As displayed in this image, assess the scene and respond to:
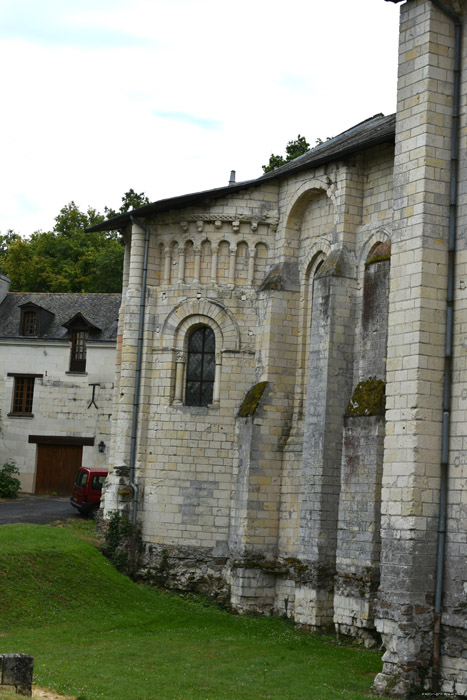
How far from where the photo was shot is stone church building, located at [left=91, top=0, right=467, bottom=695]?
15.6 metres

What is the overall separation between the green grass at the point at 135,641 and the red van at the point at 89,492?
416 centimetres

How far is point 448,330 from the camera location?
1600 centimetres

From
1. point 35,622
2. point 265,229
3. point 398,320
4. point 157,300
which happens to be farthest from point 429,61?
point 35,622

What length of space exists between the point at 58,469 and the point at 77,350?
467 cm

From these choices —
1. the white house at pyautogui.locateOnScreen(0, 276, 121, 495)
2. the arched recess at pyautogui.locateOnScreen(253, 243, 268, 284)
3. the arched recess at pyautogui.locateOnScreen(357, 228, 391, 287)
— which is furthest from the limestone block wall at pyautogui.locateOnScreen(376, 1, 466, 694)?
the white house at pyautogui.locateOnScreen(0, 276, 121, 495)

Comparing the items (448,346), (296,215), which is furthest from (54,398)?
(448,346)

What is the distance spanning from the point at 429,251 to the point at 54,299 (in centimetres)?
2709

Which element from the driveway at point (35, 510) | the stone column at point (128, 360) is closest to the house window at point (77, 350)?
the driveway at point (35, 510)

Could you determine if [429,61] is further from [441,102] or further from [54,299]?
[54,299]

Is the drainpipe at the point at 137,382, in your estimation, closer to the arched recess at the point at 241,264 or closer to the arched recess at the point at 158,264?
the arched recess at the point at 158,264

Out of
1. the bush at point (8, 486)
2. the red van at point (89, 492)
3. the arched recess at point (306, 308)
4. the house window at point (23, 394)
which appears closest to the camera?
the arched recess at point (306, 308)

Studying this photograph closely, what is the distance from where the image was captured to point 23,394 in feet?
126

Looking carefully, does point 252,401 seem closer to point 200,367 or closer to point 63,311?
point 200,367

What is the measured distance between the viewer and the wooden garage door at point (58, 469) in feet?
124
